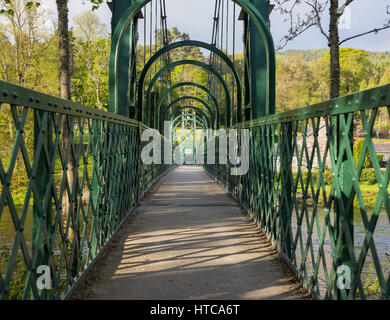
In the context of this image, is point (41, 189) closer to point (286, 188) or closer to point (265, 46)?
point (286, 188)

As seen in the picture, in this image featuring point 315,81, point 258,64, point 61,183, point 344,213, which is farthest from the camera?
point 315,81

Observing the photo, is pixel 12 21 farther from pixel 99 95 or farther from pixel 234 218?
pixel 234 218

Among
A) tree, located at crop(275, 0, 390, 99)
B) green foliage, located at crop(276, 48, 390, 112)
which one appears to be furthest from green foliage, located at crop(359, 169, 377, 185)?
green foliage, located at crop(276, 48, 390, 112)

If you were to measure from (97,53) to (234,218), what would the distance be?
23.7 metres

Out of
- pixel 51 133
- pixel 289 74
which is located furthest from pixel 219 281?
pixel 289 74

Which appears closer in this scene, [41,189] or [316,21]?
[41,189]

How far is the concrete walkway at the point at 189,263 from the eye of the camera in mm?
2760

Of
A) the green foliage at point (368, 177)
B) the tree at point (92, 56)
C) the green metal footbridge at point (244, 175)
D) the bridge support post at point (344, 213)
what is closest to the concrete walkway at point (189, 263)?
the green metal footbridge at point (244, 175)

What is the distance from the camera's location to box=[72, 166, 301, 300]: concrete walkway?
2.76 m

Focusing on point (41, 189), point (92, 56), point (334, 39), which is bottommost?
point (41, 189)

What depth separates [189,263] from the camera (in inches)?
133

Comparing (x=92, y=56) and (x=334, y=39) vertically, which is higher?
(x=92, y=56)

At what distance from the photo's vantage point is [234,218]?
5.45 m

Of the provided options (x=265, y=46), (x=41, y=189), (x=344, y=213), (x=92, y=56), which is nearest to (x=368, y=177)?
(x=265, y=46)
